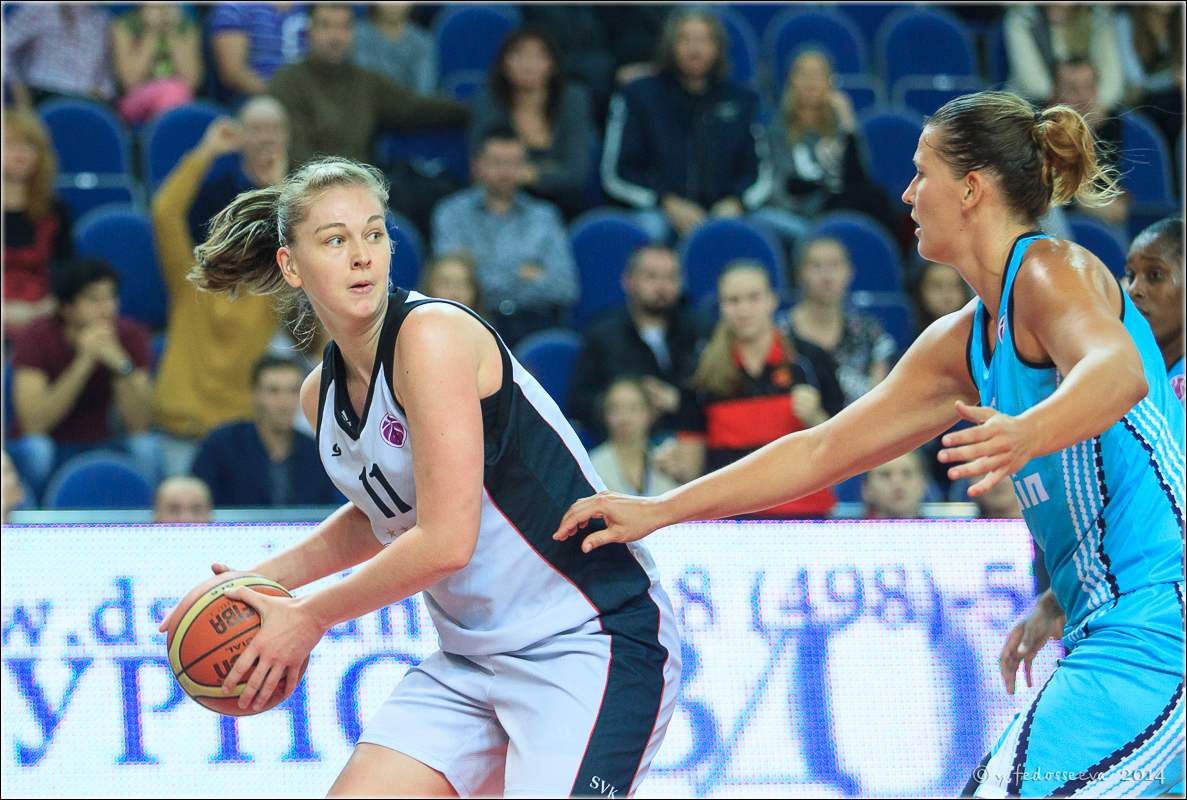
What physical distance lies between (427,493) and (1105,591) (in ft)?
4.60

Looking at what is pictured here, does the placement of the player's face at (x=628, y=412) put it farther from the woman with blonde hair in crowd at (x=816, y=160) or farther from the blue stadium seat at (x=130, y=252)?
the blue stadium seat at (x=130, y=252)

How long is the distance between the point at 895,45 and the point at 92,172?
5.69m

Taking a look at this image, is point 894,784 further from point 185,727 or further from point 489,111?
point 489,111

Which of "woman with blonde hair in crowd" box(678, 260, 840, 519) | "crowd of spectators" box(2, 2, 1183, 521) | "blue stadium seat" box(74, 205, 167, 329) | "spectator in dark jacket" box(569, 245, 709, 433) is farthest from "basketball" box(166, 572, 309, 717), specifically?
"blue stadium seat" box(74, 205, 167, 329)

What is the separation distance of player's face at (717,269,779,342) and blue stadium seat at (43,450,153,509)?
2875 millimetres

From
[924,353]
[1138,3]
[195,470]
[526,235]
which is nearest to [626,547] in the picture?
[924,353]

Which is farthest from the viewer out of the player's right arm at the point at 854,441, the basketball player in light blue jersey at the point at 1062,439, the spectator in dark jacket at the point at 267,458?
the spectator in dark jacket at the point at 267,458

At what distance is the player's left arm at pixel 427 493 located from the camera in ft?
7.68

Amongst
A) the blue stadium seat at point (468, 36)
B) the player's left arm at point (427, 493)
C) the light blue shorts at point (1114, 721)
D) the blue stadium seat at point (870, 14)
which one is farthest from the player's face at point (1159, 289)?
the blue stadium seat at point (870, 14)

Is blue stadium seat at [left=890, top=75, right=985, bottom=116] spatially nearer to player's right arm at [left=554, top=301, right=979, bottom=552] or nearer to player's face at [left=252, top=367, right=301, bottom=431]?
player's face at [left=252, top=367, right=301, bottom=431]

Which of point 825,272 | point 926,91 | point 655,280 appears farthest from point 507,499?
point 926,91

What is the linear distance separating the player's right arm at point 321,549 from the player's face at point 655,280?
345 centimetres

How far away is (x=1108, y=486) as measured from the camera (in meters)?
2.35

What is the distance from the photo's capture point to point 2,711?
135 inches
